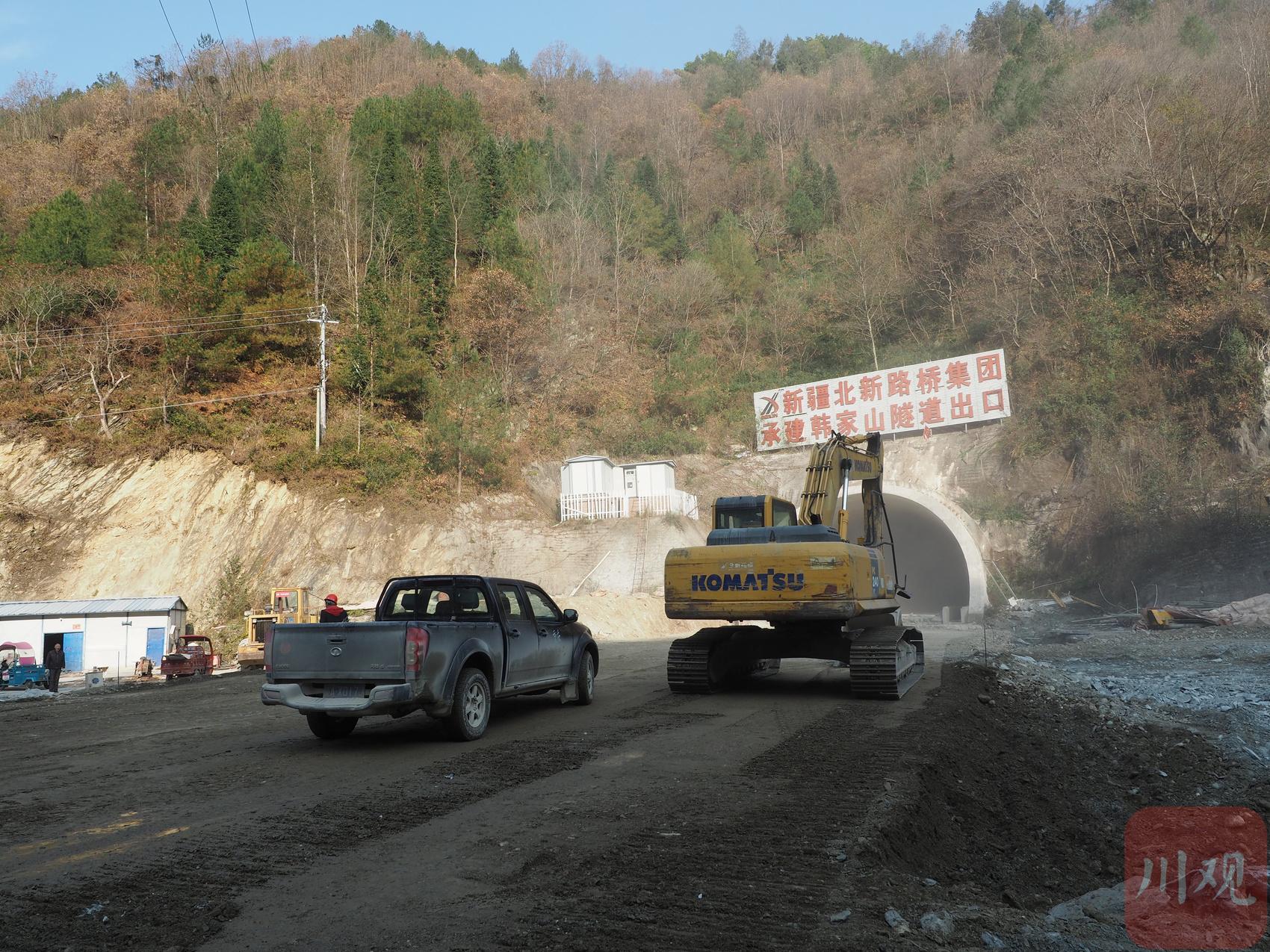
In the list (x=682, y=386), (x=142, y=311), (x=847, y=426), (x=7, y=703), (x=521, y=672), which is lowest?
(x=7, y=703)

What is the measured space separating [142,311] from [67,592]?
1490cm

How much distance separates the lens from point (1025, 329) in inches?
1703

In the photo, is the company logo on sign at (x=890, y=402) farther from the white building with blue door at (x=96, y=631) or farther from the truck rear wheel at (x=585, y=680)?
the truck rear wheel at (x=585, y=680)

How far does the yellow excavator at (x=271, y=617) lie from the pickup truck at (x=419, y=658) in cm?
1611

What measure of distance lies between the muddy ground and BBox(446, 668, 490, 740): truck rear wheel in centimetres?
20

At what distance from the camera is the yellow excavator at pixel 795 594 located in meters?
11.4

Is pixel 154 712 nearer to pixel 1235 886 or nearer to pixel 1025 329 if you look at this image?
pixel 1235 886

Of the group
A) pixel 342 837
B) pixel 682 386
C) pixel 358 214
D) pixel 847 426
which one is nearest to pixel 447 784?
pixel 342 837

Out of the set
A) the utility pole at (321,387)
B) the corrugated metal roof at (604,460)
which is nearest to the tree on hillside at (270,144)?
the utility pole at (321,387)

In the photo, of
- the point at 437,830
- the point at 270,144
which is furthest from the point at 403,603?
the point at 270,144

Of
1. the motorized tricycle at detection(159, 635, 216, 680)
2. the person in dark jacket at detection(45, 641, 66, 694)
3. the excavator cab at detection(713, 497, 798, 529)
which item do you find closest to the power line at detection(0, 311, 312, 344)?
the motorized tricycle at detection(159, 635, 216, 680)

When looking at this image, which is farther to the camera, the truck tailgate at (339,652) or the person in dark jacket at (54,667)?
the person in dark jacket at (54,667)

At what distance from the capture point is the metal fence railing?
37906 millimetres

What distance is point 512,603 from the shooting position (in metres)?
10.2
